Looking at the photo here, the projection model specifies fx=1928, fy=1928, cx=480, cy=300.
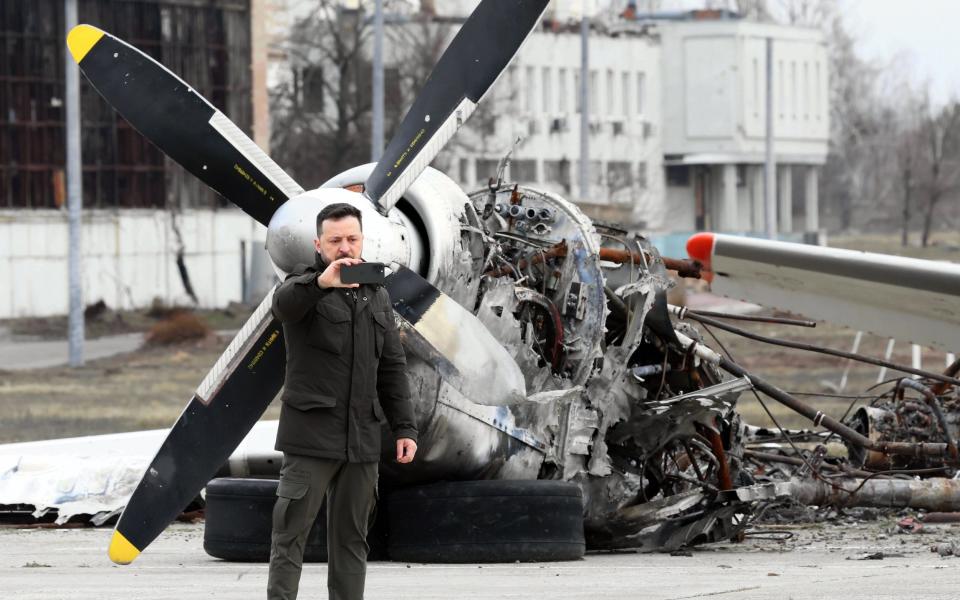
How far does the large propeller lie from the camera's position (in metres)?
10.8

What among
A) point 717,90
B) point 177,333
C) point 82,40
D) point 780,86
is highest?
point 780,86

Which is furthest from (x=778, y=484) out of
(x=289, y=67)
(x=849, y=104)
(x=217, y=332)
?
(x=849, y=104)

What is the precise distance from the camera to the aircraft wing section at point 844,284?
13875 mm

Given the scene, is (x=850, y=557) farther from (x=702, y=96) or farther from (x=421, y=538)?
(x=702, y=96)

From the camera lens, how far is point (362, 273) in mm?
8398

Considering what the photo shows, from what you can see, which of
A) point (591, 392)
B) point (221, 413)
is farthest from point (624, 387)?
point (221, 413)

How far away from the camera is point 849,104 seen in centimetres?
13888

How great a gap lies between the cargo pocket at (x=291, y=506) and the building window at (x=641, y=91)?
77280 millimetres

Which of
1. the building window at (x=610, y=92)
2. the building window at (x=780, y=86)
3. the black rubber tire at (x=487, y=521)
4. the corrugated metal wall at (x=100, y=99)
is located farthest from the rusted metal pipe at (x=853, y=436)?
the building window at (x=780, y=86)

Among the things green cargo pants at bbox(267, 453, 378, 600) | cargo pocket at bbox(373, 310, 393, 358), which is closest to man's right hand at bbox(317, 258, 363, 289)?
cargo pocket at bbox(373, 310, 393, 358)

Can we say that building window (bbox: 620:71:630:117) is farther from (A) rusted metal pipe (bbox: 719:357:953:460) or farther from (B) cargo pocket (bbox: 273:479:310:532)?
(B) cargo pocket (bbox: 273:479:310:532)

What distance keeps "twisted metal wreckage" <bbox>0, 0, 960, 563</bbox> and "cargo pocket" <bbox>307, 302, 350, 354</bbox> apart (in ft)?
5.20

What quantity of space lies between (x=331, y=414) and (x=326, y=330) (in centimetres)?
37

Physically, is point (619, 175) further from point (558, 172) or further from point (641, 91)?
point (641, 91)
